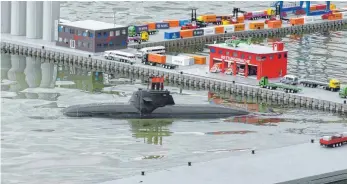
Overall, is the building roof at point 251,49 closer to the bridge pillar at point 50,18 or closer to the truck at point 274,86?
the truck at point 274,86

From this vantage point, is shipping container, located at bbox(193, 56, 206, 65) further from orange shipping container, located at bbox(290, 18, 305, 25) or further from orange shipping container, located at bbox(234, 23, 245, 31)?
orange shipping container, located at bbox(290, 18, 305, 25)

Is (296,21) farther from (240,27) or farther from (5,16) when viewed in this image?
(5,16)

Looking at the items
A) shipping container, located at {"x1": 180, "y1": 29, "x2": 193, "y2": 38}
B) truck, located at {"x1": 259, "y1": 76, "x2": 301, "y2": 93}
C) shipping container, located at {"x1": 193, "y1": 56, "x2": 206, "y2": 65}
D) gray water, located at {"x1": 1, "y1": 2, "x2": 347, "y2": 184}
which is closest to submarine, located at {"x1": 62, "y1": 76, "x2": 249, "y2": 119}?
Answer: gray water, located at {"x1": 1, "y1": 2, "x2": 347, "y2": 184}

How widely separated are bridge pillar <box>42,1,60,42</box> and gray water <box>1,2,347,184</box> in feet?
19.0

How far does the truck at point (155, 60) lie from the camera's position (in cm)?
13738

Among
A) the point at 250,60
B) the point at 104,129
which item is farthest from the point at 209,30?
the point at 104,129

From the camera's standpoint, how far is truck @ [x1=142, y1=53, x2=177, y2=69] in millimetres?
137375

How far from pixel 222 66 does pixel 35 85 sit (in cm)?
1830

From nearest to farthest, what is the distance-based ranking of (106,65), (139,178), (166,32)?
(139,178) → (106,65) → (166,32)

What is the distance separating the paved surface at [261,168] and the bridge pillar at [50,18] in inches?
2356

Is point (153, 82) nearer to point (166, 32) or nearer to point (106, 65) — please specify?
point (106, 65)

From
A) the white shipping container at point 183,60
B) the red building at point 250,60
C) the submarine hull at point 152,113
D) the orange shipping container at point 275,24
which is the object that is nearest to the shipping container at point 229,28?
the orange shipping container at point 275,24

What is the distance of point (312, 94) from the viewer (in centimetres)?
12425

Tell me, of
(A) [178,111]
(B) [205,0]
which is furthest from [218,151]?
(B) [205,0]
